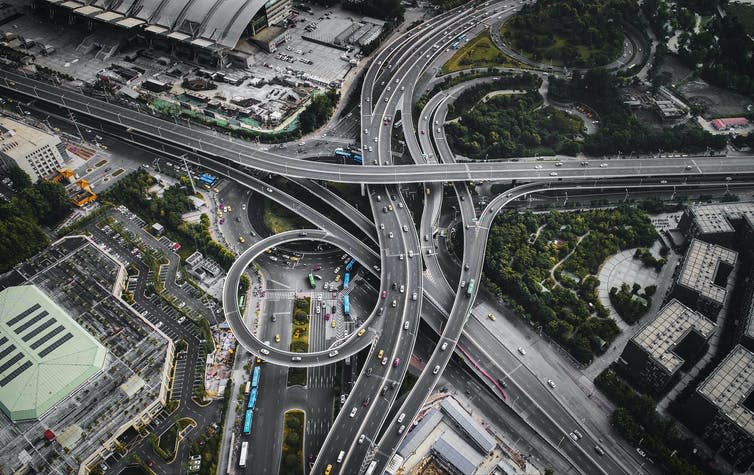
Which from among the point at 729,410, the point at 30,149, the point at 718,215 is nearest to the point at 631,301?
the point at 729,410

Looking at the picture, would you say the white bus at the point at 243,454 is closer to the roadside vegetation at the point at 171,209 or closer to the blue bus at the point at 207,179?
the roadside vegetation at the point at 171,209

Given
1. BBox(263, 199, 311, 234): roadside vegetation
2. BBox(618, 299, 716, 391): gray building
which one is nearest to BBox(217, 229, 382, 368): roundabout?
BBox(263, 199, 311, 234): roadside vegetation

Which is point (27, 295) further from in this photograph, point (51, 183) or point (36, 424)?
point (51, 183)

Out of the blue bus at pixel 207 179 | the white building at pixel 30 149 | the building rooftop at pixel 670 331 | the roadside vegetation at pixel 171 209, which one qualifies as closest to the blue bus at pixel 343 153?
the blue bus at pixel 207 179

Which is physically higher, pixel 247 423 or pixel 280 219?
pixel 280 219

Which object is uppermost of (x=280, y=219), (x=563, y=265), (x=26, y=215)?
(x=280, y=219)

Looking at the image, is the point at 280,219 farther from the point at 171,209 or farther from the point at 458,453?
the point at 458,453

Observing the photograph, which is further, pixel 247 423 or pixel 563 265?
pixel 563 265
